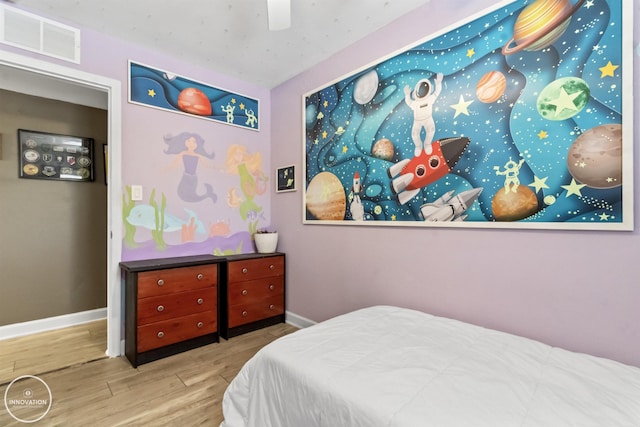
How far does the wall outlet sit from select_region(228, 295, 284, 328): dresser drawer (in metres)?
1.20

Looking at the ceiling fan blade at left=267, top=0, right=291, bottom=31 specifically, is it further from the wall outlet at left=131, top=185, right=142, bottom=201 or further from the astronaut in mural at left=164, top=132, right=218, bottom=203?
the wall outlet at left=131, top=185, right=142, bottom=201

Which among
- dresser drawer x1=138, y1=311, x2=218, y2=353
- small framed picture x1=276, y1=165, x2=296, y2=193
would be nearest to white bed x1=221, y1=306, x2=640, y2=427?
dresser drawer x1=138, y1=311, x2=218, y2=353

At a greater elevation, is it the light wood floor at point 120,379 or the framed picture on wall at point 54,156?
the framed picture on wall at point 54,156

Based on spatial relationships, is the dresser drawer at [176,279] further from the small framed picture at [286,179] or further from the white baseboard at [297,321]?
the small framed picture at [286,179]

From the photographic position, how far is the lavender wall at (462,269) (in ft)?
4.39

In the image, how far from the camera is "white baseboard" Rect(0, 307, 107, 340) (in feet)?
8.61

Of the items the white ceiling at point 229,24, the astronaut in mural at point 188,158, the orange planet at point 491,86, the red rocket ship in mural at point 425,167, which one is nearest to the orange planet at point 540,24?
the orange planet at point 491,86

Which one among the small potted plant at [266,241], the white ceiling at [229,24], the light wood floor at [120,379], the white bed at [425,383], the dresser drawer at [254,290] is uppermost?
the white ceiling at [229,24]

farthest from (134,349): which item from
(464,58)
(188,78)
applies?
(464,58)

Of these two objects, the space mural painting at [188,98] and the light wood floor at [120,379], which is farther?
the space mural painting at [188,98]

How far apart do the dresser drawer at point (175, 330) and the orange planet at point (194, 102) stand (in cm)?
181

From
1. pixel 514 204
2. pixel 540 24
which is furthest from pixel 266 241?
pixel 540 24

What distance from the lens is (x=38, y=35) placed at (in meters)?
2.03

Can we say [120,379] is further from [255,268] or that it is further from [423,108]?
[423,108]
